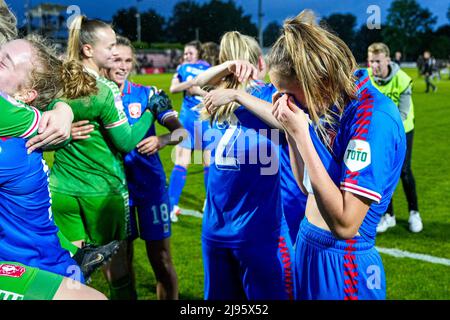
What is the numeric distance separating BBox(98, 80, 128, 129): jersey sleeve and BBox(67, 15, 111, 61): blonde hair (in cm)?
31

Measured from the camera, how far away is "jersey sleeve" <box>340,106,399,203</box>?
5.74 feet

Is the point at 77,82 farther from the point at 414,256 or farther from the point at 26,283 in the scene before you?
the point at 414,256

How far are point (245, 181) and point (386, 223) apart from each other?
374 cm

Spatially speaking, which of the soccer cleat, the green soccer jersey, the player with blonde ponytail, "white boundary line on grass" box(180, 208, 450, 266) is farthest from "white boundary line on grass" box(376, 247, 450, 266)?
the player with blonde ponytail

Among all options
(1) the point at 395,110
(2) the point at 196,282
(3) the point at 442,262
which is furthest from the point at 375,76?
(1) the point at 395,110

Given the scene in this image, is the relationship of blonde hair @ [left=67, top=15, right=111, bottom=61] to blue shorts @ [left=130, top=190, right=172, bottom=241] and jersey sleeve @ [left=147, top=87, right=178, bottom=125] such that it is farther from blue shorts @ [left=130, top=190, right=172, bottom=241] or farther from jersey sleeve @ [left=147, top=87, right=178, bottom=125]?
blue shorts @ [left=130, top=190, right=172, bottom=241]

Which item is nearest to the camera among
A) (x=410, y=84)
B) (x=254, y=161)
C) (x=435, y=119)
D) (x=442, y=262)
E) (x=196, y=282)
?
(x=254, y=161)

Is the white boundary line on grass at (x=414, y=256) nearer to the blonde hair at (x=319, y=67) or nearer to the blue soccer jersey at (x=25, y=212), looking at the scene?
the blonde hair at (x=319, y=67)

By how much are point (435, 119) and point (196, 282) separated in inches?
528

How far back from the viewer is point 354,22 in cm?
219

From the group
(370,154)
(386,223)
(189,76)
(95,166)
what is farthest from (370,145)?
(189,76)
